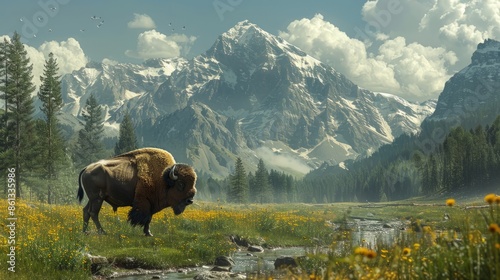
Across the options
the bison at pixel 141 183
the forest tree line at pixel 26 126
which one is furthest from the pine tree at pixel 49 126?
the bison at pixel 141 183

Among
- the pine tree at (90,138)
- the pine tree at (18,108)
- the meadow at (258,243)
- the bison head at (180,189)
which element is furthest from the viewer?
the pine tree at (90,138)

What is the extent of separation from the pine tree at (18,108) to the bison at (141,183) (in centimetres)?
3615

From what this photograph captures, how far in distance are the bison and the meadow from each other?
1.68 metres

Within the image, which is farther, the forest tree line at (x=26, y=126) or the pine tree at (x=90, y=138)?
the pine tree at (x=90, y=138)

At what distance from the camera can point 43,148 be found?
179 ft

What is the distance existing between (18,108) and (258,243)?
35797 millimetres

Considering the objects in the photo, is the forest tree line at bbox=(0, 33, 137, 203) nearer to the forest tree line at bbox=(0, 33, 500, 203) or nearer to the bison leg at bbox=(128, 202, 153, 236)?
the forest tree line at bbox=(0, 33, 500, 203)

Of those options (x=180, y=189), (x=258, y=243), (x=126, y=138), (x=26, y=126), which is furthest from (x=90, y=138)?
(x=180, y=189)

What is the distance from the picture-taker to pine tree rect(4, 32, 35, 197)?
1933 inches

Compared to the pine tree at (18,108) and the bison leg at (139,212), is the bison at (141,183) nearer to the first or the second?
the bison leg at (139,212)

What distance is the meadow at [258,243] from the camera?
470 centimetres

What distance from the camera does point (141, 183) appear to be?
16141mm


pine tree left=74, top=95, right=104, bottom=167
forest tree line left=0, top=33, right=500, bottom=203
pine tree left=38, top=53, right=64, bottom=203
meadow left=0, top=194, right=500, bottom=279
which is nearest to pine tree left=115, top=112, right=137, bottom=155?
forest tree line left=0, top=33, right=500, bottom=203

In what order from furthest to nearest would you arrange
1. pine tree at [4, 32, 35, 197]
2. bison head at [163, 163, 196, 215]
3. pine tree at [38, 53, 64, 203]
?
pine tree at [38, 53, 64, 203], pine tree at [4, 32, 35, 197], bison head at [163, 163, 196, 215]
